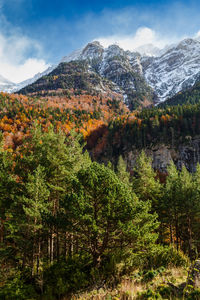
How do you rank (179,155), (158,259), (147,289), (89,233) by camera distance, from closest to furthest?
1. (147,289)
2. (89,233)
3. (158,259)
4. (179,155)

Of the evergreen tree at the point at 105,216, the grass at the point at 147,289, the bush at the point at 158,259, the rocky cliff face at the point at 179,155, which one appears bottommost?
the bush at the point at 158,259

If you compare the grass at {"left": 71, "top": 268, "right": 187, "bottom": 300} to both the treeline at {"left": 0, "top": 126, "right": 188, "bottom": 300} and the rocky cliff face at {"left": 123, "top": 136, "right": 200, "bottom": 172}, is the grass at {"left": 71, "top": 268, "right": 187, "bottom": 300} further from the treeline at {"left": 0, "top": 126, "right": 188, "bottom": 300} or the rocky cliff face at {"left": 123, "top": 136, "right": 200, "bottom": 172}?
the rocky cliff face at {"left": 123, "top": 136, "right": 200, "bottom": 172}

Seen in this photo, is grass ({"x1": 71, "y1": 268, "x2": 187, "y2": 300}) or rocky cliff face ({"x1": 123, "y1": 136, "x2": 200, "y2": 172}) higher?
rocky cliff face ({"x1": 123, "y1": 136, "x2": 200, "y2": 172})

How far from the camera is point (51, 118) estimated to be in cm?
9525

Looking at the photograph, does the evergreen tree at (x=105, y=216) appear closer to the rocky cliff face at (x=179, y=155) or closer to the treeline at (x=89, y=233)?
the treeline at (x=89, y=233)

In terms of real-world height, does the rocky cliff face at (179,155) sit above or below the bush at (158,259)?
above

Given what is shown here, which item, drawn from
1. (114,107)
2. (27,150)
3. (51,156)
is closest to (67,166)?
(51,156)

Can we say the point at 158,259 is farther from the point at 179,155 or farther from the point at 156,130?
the point at 156,130

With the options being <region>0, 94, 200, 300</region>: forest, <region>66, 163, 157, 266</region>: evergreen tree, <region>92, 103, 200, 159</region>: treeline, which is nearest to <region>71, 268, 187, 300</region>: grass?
<region>0, 94, 200, 300</region>: forest

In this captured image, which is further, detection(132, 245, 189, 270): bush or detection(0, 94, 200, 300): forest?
detection(132, 245, 189, 270): bush

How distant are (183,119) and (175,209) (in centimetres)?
5945

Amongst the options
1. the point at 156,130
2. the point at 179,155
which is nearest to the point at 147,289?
the point at 179,155

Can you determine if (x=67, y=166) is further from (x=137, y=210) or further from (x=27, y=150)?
(x=137, y=210)

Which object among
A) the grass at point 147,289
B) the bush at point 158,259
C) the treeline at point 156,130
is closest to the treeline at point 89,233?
the bush at point 158,259
